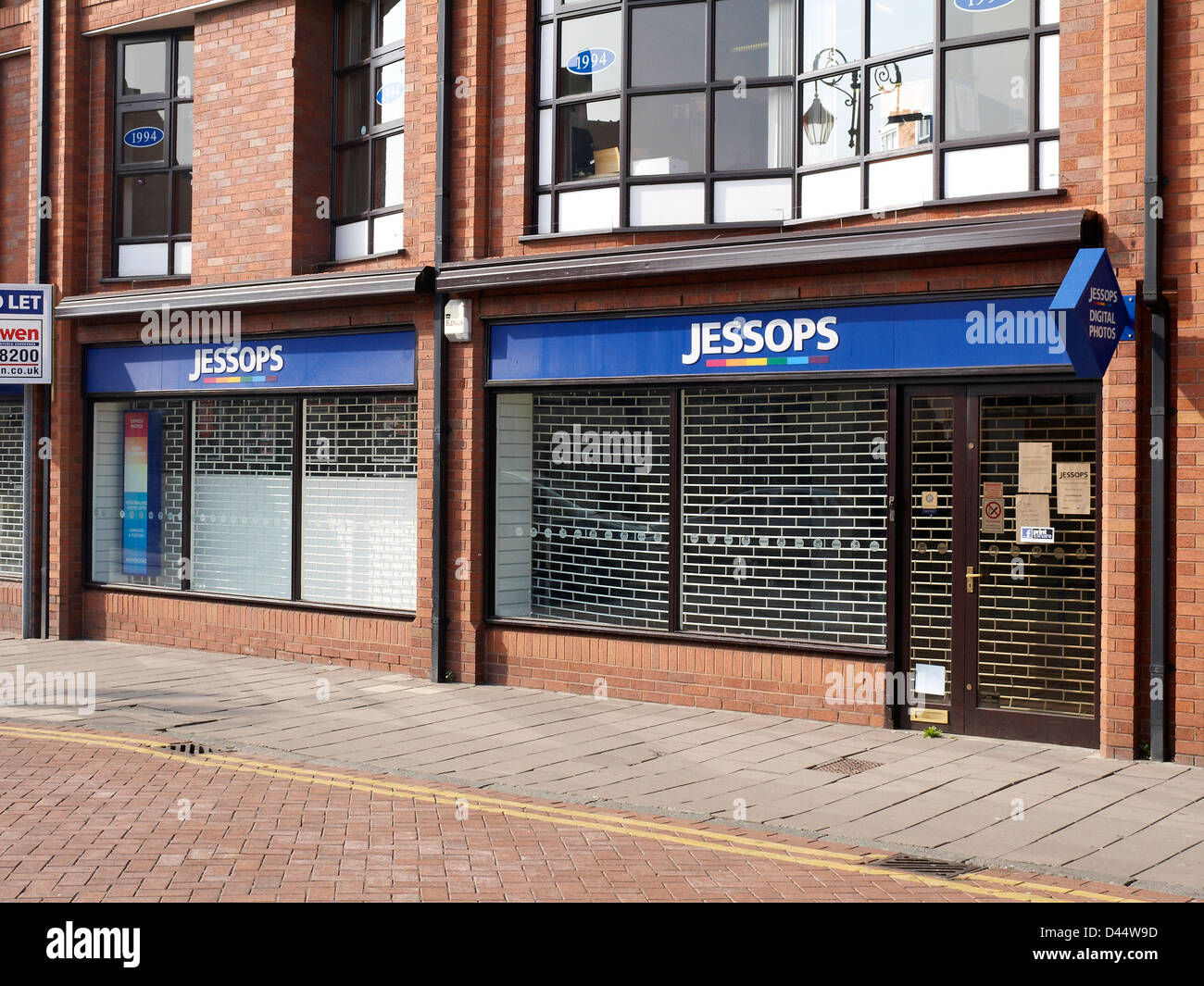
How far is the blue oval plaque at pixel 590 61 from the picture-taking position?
12.3m

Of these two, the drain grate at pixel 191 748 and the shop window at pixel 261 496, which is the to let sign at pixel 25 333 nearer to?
the shop window at pixel 261 496

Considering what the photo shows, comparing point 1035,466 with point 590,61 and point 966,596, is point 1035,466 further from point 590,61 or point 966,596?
point 590,61

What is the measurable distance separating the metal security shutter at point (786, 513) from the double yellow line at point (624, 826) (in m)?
3.68

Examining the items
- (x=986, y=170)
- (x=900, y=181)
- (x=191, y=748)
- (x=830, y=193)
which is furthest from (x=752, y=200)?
Result: (x=191, y=748)

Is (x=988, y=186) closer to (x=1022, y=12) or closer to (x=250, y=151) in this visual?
(x=1022, y=12)

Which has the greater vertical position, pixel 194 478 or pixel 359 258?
pixel 359 258

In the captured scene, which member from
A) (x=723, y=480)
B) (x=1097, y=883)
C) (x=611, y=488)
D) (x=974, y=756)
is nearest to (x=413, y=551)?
(x=611, y=488)

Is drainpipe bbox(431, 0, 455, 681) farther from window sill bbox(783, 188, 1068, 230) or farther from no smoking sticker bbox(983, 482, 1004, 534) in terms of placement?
no smoking sticker bbox(983, 482, 1004, 534)

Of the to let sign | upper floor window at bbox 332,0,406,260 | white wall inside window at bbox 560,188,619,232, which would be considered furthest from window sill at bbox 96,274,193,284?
white wall inside window at bbox 560,188,619,232

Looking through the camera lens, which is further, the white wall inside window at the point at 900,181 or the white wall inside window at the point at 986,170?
the white wall inside window at the point at 900,181

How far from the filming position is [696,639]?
1152 centimetres

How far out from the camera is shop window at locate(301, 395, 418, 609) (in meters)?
13.5

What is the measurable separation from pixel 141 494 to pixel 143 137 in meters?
4.26

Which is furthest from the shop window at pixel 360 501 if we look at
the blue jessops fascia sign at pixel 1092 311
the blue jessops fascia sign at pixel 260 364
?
the blue jessops fascia sign at pixel 1092 311
